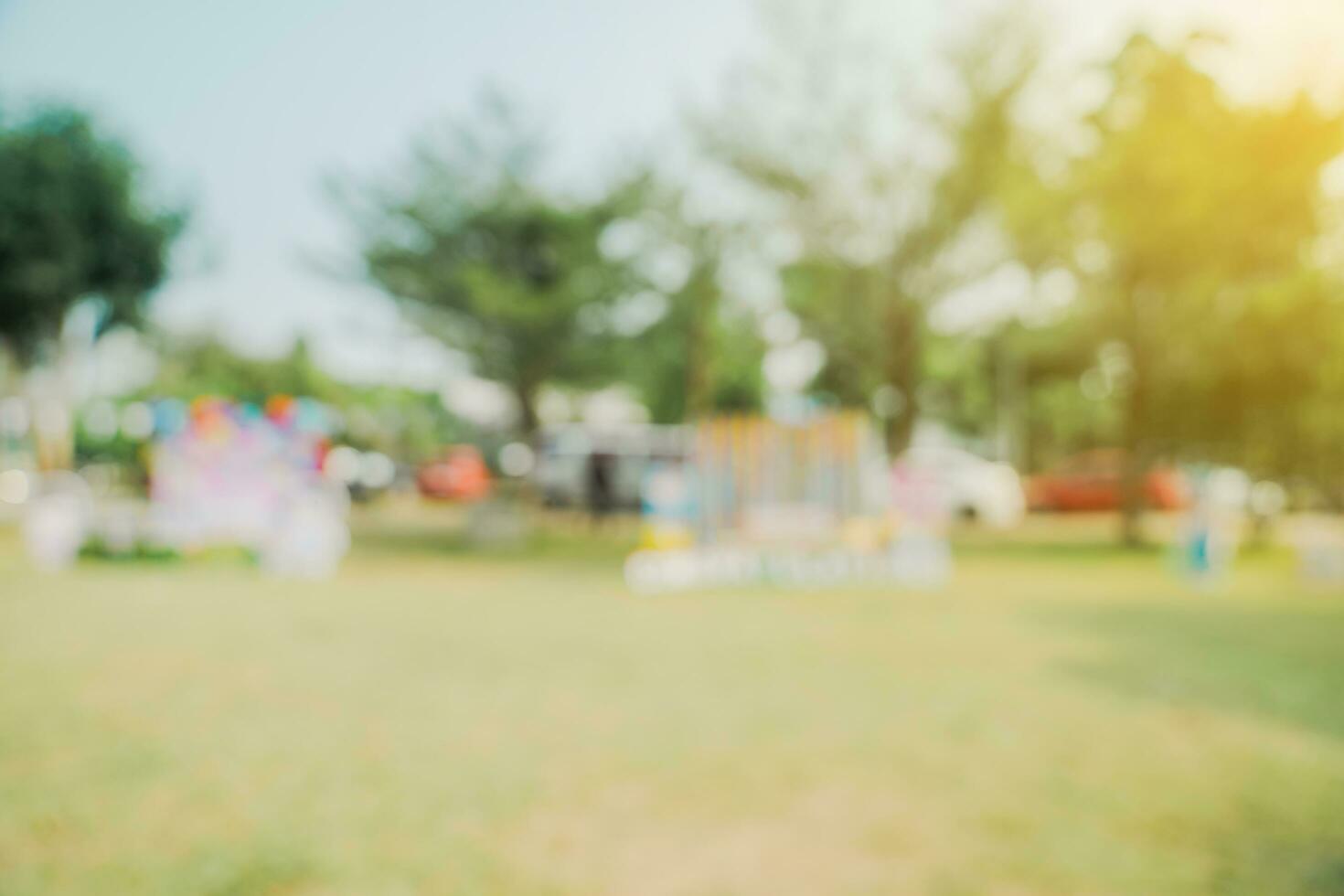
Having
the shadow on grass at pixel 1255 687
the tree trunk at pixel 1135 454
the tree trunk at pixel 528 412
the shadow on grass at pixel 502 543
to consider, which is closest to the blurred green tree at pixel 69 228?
the shadow on grass at pixel 502 543

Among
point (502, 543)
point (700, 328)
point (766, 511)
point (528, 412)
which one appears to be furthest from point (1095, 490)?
point (766, 511)

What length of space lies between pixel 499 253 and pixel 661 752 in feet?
50.9

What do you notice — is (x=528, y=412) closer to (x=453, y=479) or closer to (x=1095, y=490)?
(x=453, y=479)

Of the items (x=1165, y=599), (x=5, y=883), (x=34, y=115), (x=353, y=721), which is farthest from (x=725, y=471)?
(x=34, y=115)

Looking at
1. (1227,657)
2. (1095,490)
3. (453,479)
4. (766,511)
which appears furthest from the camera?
(453,479)

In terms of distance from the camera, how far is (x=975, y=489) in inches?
915

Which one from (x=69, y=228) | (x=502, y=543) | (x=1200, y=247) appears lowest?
(x=502, y=543)

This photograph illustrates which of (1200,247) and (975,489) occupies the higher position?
(1200,247)

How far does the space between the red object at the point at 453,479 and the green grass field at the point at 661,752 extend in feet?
74.0

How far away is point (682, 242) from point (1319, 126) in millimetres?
10572

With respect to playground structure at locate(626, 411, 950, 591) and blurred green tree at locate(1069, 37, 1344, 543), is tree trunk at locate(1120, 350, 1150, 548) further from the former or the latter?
playground structure at locate(626, 411, 950, 591)

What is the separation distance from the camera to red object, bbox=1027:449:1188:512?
2589 centimetres

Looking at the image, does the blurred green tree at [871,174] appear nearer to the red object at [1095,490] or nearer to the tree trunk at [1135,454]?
the tree trunk at [1135,454]

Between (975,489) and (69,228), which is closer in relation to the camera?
(69,228)
